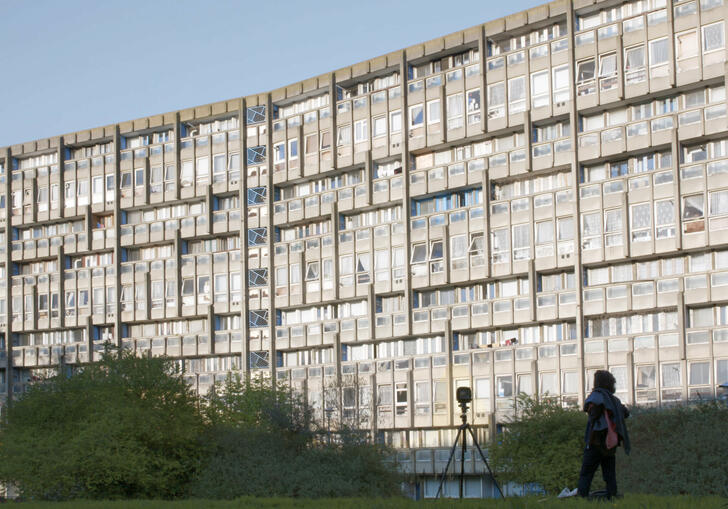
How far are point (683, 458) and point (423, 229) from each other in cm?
3353

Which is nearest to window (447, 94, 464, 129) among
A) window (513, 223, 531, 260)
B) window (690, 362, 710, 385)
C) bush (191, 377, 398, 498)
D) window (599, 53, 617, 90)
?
window (513, 223, 531, 260)

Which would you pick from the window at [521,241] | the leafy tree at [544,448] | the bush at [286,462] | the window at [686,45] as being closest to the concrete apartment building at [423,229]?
the window at [686,45]

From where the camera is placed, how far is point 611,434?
16484mm

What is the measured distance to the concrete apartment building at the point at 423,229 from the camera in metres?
54.7

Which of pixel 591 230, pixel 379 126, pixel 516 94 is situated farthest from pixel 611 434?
pixel 379 126

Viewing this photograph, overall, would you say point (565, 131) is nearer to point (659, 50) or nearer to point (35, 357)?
point (659, 50)

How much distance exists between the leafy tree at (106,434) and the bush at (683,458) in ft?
52.6

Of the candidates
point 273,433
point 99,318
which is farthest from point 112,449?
point 99,318

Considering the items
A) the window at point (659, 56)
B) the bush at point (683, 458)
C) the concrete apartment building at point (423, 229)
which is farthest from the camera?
the window at point (659, 56)

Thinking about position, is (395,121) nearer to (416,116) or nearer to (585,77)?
(416,116)

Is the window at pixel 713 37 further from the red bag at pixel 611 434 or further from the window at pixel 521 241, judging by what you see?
the red bag at pixel 611 434

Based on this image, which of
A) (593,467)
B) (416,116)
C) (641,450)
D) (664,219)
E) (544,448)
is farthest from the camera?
(416,116)

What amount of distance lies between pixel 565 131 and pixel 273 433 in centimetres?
2429

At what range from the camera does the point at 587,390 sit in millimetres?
56438
